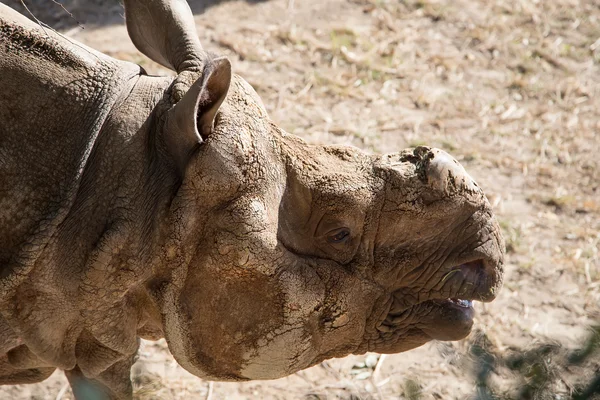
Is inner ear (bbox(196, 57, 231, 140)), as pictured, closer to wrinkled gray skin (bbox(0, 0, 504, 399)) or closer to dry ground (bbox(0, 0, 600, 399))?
wrinkled gray skin (bbox(0, 0, 504, 399))

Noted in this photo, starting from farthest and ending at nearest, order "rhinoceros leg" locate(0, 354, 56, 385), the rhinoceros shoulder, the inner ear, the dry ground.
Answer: the dry ground → "rhinoceros leg" locate(0, 354, 56, 385) → the rhinoceros shoulder → the inner ear

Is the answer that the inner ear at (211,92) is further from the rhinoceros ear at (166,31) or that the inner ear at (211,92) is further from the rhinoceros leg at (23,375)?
the rhinoceros leg at (23,375)

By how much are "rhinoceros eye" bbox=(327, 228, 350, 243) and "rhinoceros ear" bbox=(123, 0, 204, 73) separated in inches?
34.7

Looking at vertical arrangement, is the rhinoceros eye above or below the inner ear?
below

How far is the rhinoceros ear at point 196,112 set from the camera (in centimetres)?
321

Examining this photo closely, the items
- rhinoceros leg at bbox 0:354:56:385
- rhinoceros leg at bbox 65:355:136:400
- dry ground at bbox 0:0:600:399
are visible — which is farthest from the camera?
dry ground at bbox 0:0:600:399

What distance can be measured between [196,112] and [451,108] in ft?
19.4

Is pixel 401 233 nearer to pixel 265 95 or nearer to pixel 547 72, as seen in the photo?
pixel 265 95

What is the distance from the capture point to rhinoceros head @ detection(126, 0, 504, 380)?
3.40 meters

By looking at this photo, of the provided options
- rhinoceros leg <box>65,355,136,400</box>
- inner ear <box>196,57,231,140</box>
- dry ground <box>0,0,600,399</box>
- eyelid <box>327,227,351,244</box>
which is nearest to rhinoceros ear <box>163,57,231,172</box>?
inner ear <box>196,57,231,140</box>

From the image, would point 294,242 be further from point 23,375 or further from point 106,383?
point 23,375

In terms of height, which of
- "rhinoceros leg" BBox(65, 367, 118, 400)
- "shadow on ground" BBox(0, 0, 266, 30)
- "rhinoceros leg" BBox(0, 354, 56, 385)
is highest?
"rhinoceros leg" BBox(0, 354, 56, 385)

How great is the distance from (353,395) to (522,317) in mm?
1604

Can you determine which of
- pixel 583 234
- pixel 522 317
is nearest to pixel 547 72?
pixel 583 234
